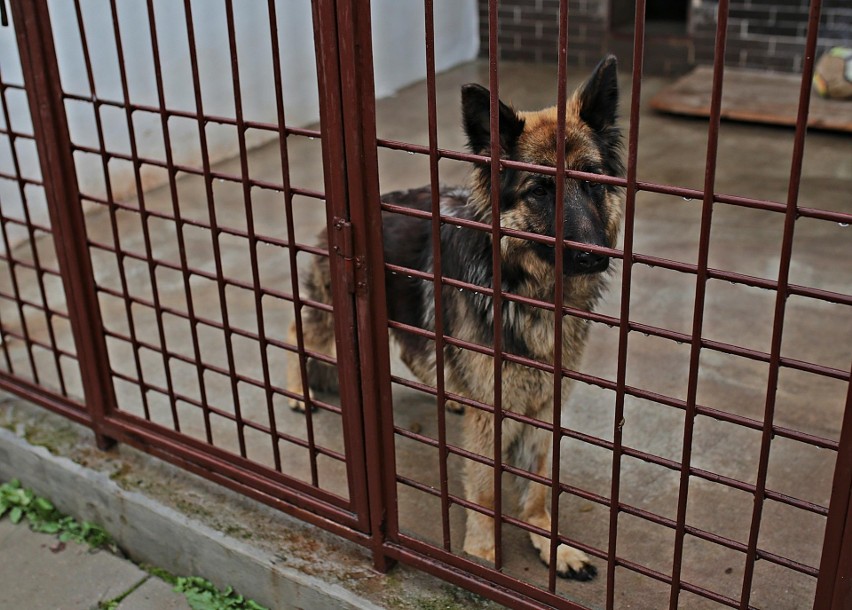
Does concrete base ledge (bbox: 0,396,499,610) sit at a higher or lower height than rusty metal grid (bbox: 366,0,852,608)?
lower

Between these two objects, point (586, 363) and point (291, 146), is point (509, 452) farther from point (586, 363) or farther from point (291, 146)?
point (291, 146)

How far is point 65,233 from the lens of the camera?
3.20 m

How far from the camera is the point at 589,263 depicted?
2.36 metres

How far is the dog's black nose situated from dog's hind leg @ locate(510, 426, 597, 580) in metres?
0.85

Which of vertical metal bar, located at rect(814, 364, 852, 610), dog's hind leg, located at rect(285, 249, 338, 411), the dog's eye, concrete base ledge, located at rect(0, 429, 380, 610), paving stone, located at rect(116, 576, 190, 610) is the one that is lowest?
paving stone, located at rect(116, 576, 190, 610)

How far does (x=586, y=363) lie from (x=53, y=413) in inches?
97.7

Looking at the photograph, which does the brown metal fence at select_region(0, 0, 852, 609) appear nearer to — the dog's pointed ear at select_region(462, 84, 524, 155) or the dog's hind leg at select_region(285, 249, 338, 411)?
the dog's hind leg at select_region(285, 249, 338, 411)

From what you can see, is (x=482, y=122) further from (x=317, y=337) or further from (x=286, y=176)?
(x=317, y=337)

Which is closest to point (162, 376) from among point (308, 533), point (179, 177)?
point (308, 533)

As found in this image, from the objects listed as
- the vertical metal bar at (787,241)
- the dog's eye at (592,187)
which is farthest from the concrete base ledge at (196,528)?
the dog's eye at (592,187)

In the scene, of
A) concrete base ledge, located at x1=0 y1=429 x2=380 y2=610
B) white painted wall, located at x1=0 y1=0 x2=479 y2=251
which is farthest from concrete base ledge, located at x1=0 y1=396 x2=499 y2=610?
white painted wall, located at x1=0 y1=0 x2=479 y2=251

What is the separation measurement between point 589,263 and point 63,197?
1.92 meters

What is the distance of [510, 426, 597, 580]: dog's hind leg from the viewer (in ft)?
9.82

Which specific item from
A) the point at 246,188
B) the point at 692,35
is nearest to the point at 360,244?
the point at 246,188
